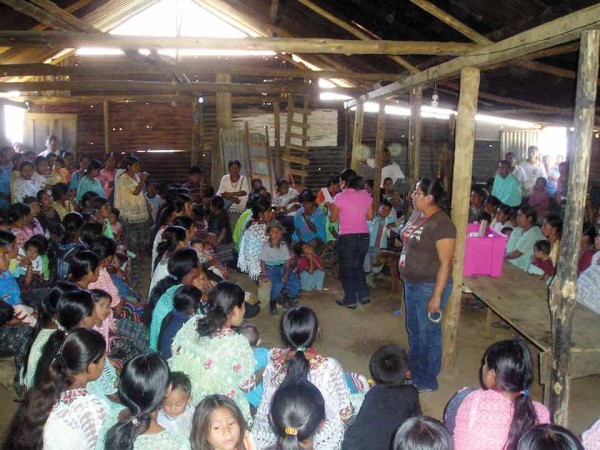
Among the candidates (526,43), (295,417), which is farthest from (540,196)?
(295,417)

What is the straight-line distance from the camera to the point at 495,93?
8.30m

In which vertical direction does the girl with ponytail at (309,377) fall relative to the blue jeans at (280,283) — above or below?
above

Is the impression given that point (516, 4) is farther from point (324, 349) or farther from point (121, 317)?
point (121, 317)

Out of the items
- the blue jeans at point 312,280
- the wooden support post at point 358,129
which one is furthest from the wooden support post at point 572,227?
the wooden support post at point 358,129

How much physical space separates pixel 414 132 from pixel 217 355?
4.60 meters

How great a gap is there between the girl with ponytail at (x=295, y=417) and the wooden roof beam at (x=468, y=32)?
3675mm

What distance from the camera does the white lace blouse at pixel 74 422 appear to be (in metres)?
2.44

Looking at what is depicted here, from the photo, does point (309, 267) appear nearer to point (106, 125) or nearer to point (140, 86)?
point (140, 86)

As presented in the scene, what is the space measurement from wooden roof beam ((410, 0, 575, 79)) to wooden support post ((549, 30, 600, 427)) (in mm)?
1373

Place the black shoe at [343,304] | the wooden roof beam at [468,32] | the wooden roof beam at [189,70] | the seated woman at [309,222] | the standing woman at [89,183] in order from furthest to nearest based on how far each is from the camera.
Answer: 1. the wooden roof beam at [189,70]
2. the standing woman at [89,183]
3. the seated woman at [309,222]
4. the black shoe at [343,304]
5. the wooden roof beam at [468,32]

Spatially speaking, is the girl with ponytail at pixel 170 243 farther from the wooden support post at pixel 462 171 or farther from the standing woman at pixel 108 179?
the standing woman at pixel 108 179

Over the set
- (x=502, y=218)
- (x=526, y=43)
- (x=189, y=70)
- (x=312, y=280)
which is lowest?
(x=312, y=280)

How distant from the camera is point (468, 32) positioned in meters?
4.69

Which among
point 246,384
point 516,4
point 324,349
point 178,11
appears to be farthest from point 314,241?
point 178,11
